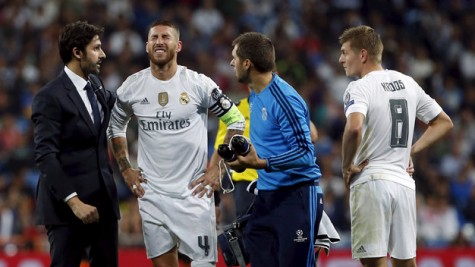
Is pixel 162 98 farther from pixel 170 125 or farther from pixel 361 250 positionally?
pixel 361 250

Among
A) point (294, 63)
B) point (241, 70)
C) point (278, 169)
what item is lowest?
point (278, 169)

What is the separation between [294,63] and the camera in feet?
52.9

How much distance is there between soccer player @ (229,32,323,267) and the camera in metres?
6.79

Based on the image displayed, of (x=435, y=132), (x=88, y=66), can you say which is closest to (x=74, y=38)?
(x=88, y=66)

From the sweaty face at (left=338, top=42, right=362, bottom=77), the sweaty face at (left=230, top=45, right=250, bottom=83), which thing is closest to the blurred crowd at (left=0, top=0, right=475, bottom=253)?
the sweaty face at (left=338, top=42, right=362, bottom=77)

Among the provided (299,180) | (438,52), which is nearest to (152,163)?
(299,180)

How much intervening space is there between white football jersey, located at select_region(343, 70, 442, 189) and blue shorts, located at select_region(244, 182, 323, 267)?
617 mm

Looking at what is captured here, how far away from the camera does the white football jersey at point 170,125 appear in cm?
752

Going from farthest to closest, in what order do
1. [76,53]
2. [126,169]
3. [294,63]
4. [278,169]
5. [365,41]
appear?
1. [294,63]
2. [126,169]
3. [365,41]
4. [76,53]
5. [278,169]

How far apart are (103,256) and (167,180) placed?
2.61 ft

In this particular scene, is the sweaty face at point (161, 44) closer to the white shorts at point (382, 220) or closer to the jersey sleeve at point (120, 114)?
the jersey sleeve at point (120, 114)

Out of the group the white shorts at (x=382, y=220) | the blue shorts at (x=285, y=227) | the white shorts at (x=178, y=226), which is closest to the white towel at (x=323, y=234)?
the white shorts at (x=382, y=220)

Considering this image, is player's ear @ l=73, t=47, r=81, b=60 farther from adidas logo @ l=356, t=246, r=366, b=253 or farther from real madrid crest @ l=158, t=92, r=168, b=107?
adidas logo @ l=356, t=246, r=366, b=253

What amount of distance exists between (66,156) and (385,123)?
2.32 m
